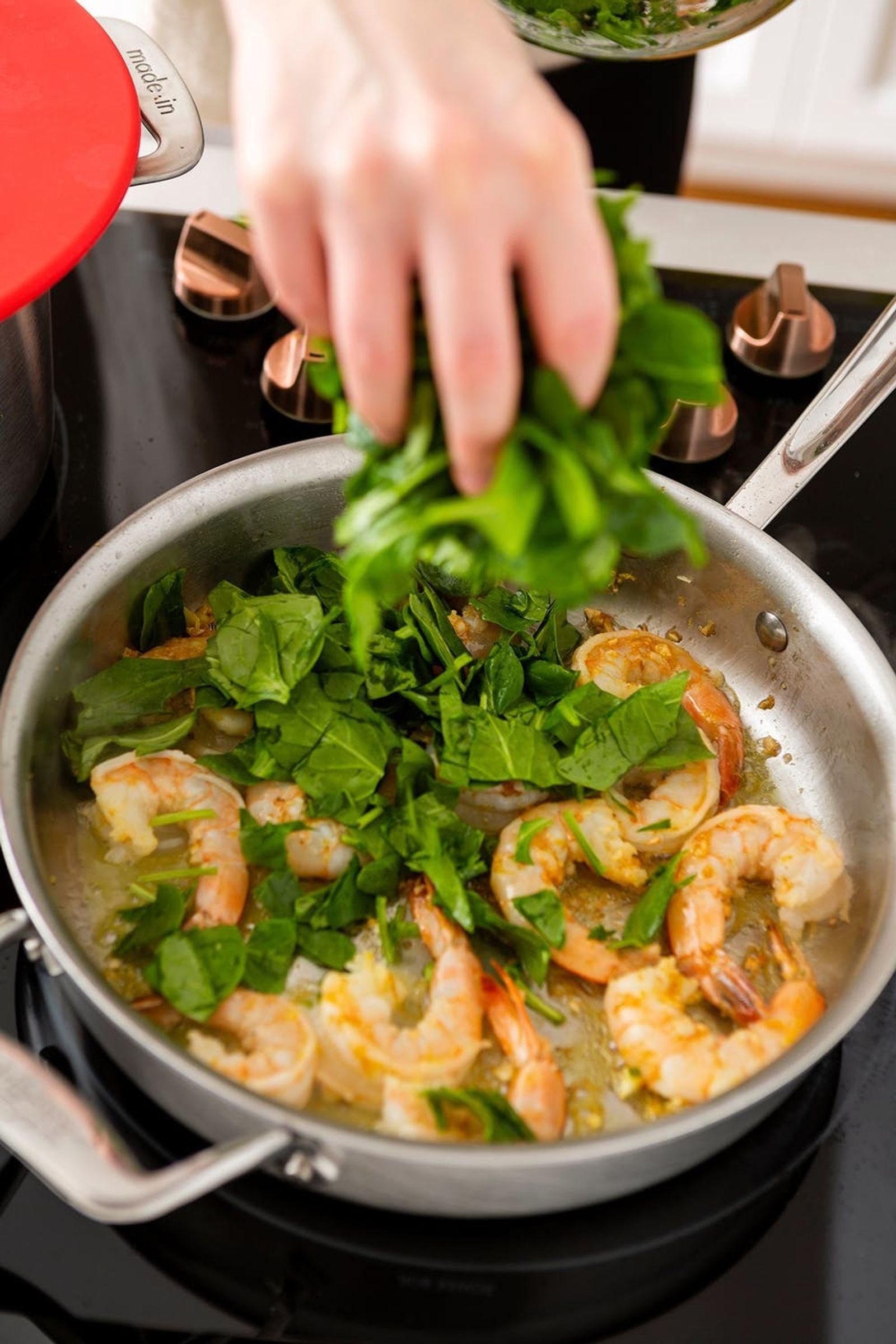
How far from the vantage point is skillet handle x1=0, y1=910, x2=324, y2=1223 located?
0.87 meters

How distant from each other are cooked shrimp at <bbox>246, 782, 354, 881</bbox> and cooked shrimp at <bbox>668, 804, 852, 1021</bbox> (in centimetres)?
30

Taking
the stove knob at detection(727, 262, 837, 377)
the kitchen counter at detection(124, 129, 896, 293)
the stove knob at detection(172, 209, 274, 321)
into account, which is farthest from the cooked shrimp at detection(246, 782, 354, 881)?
the kitchen counter at detection(124, 129, 896, 293)

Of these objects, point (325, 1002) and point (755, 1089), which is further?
point (325, 1002)

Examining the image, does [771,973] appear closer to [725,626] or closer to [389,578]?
[725,626]

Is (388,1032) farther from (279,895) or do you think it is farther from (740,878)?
(740,878)

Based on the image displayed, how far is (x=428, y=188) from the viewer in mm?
655

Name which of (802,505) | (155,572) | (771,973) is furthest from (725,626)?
(155,572)

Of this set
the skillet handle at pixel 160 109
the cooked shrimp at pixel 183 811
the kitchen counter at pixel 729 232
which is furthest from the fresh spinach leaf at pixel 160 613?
the kitchen counter at pixel 729 232

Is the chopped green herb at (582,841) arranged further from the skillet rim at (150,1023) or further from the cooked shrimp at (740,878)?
the skillet rim at (150,1023)

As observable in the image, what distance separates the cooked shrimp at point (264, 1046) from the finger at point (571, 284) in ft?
1.89

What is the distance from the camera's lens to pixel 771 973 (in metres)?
1.24

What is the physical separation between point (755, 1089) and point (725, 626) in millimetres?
618

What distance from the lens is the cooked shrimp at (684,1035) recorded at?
107 centimetres

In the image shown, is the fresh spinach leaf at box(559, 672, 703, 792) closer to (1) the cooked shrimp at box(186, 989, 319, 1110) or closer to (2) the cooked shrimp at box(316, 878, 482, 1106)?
(2) the cooked shrimp at box(316, 878, 482, 1106)
